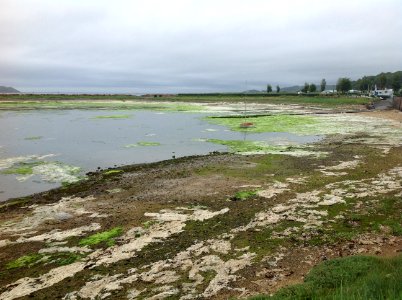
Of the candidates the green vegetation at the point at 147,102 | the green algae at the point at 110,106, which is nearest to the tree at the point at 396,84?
the green vegetation at the point at 147,102

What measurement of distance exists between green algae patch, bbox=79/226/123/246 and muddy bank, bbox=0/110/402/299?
3 cm

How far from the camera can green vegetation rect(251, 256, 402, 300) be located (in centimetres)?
640

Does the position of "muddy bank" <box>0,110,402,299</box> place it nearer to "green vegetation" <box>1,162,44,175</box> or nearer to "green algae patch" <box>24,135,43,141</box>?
"green vegetation" <box>1,162,44,175</box>

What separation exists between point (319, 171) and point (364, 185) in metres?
3.56

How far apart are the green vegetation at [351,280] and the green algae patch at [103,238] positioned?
17.8ft

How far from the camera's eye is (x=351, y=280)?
7.67 metres

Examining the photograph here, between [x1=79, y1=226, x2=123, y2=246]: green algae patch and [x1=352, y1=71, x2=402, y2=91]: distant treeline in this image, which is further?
[x1=352, y1=71, x2=402, y2=91]: distant treeline

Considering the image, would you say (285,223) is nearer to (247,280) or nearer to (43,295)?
(247,280)

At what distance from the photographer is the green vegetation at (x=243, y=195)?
1495 cm

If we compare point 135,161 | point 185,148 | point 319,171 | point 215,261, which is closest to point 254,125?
point 185,148

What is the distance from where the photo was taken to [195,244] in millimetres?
10641

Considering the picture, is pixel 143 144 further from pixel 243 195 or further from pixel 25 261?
pixel 25 261

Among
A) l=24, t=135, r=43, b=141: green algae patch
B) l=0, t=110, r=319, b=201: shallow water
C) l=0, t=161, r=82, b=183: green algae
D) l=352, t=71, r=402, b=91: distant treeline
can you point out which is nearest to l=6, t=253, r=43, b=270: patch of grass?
l=0, t=110, r=319, b=201: shallow water

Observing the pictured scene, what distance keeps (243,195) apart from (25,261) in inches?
337
